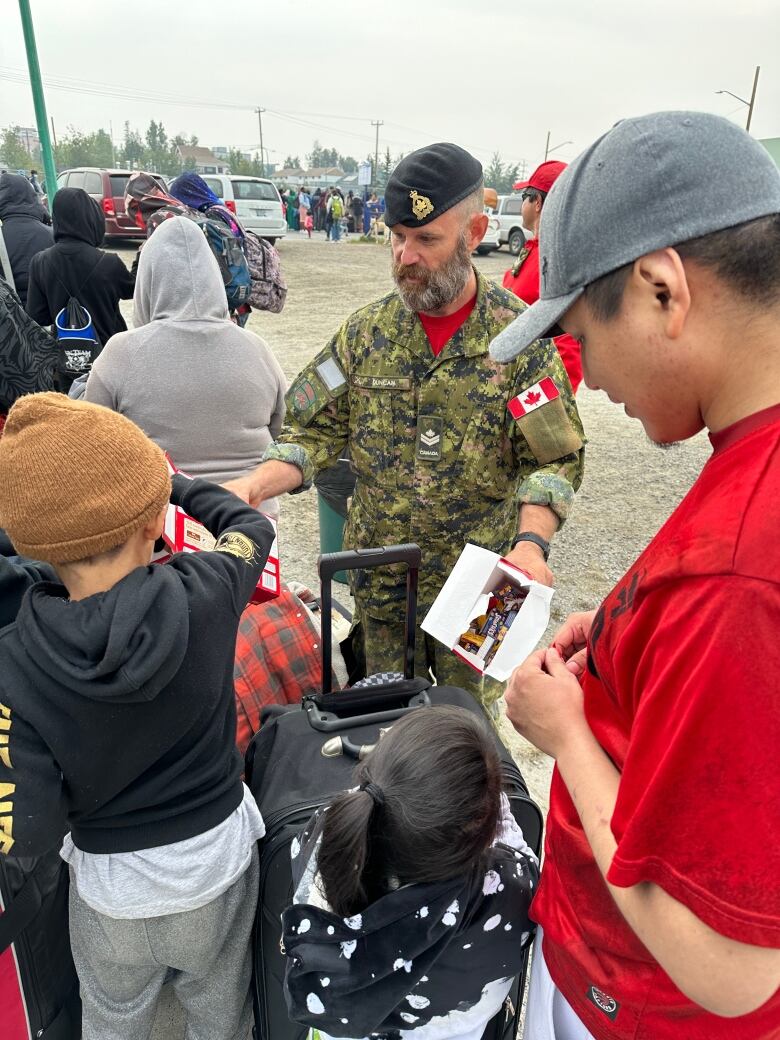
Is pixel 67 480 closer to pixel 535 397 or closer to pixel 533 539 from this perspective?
pixel 533 539

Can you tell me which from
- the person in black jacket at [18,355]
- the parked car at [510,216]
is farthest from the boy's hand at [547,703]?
the parked car at [510,216]

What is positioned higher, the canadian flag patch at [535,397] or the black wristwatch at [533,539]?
the canadian flag patch at [535,397]

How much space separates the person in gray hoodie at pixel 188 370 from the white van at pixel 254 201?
17.2 metres

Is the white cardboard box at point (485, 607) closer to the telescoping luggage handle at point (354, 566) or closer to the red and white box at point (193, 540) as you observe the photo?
the telescoping luggage handle at point (354, 566)

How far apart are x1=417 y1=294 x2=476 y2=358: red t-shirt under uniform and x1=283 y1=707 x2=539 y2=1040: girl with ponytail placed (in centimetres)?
131

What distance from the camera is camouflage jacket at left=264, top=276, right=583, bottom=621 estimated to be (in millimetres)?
2119

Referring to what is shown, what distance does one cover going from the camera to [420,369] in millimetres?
2189

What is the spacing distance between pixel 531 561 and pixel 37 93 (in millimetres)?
8965

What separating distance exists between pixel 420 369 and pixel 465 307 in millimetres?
244

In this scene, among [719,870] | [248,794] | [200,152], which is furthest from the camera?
[200,152]

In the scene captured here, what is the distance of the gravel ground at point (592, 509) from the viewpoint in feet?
13.2

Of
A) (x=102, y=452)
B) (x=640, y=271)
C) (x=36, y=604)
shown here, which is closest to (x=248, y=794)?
(x=36, y=604)

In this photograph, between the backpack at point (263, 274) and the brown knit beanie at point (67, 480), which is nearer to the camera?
the brown knit beanie at point (67, 480)

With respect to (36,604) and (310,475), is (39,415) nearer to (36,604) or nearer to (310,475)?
(36,604)
